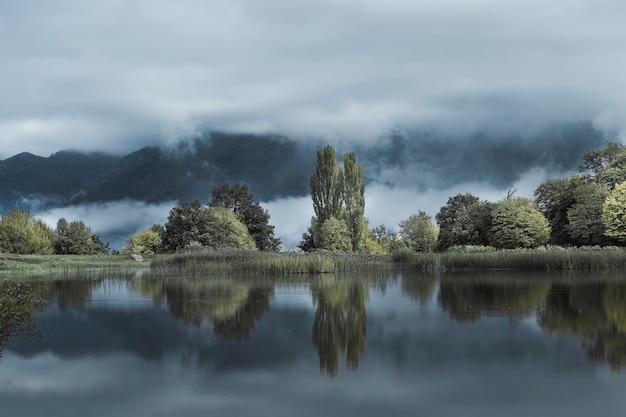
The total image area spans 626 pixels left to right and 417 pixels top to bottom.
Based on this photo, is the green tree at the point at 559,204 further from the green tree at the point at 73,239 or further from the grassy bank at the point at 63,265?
the green tree at the point at 73,239

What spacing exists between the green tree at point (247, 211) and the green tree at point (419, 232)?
16.1 metres

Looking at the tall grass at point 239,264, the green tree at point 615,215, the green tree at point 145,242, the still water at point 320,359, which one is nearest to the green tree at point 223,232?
the tall grass at point 239,264

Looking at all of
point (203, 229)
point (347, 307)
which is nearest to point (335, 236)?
point (203, 229)

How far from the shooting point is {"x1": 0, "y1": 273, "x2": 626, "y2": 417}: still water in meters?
6.76

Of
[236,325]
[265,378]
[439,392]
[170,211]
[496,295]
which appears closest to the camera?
[439,392]

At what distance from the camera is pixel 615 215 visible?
43.6m

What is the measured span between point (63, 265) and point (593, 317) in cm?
3523

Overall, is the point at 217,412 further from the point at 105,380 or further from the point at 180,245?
A: the point at 180,245

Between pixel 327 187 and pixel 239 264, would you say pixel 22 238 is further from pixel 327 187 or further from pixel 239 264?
pixel 239 264

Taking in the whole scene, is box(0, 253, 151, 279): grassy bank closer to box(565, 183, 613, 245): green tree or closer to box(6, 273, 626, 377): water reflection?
box(6, 273, 626, 377): water reflection

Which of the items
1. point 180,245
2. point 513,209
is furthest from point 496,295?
point 180,245

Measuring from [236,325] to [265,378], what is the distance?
4961 millimetres

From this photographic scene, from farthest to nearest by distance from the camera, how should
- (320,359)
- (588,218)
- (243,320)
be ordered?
(588,218)
(243,320)
(320,359)

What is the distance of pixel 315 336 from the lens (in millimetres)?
11188
